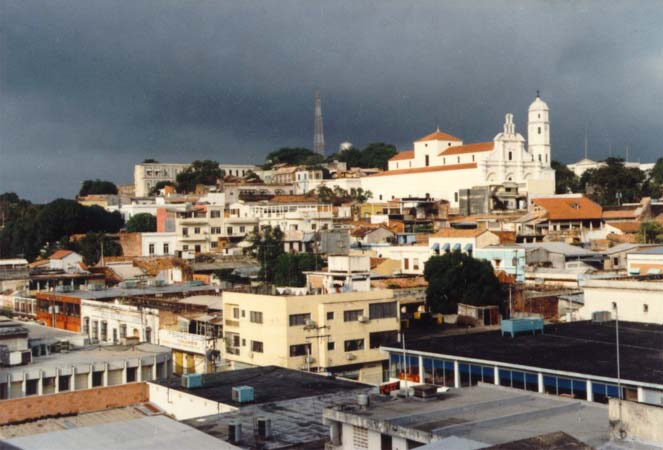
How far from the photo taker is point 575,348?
19.6 metres

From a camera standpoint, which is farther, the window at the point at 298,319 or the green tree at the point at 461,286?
the green tree at the point at 461,286

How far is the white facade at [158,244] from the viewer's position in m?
59.2

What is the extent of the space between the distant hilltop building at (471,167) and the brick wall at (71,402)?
5992 cm

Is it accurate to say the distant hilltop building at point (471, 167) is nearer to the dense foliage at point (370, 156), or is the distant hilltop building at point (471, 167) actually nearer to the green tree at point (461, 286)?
the dense foliage at point (370, 156)

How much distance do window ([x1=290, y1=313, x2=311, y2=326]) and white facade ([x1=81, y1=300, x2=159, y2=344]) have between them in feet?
18.9

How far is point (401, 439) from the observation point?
11.3m

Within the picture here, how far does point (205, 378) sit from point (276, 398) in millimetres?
2980

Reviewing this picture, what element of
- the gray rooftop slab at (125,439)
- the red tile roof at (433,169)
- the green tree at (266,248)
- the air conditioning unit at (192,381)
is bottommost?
the air conditioning unit at (192,381)

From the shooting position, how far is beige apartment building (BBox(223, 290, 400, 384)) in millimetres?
25141

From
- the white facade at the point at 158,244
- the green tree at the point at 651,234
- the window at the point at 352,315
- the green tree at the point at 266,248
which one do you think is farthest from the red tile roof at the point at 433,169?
the window at the point at 352,315

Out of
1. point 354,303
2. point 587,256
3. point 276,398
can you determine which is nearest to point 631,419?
→ point 276,398

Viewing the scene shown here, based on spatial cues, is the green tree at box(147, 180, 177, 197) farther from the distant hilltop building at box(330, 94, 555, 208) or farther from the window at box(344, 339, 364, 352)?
the window at box(344, 339, 364, 352)

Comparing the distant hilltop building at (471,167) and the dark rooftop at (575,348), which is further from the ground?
the distant hilltop building at (471,167)

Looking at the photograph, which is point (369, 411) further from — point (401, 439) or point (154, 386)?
point (154, 386)
